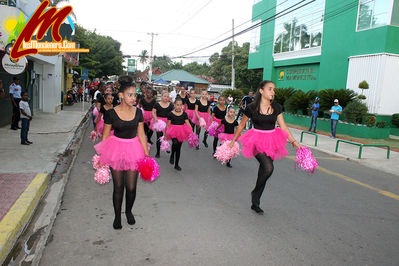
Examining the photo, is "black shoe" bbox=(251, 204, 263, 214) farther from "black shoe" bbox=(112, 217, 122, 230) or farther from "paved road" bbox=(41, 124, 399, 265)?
"black shoe" bbox=(112, 217, 122, 230)

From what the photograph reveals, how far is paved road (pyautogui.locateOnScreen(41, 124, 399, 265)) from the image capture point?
386cm

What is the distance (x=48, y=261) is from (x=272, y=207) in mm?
3502

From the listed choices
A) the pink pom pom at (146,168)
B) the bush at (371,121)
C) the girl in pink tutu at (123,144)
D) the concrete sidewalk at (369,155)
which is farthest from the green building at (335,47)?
the pink pom pom at (146,168)

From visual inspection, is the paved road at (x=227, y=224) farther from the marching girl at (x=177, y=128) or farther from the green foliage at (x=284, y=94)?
the green foliage at (x=284, y=94)

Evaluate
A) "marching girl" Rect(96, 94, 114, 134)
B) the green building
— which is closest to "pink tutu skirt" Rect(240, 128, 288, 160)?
"marching girl" Rect(96, 94, 114, 134)

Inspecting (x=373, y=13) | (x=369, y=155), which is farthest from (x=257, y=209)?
(x=373, y=13)

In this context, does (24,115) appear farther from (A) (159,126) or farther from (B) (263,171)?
(B) (263,171)

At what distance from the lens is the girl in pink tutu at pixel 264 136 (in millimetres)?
5191

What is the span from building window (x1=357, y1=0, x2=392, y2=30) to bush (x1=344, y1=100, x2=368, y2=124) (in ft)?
14.6

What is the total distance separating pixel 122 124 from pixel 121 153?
0.37 m

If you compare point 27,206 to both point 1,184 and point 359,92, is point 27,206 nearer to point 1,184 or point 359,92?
point 1,184

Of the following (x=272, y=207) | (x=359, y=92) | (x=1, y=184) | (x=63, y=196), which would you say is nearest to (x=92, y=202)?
(x=63, y=196)

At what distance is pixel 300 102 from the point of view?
21.7 meters

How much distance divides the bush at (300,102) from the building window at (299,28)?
4258 mm
